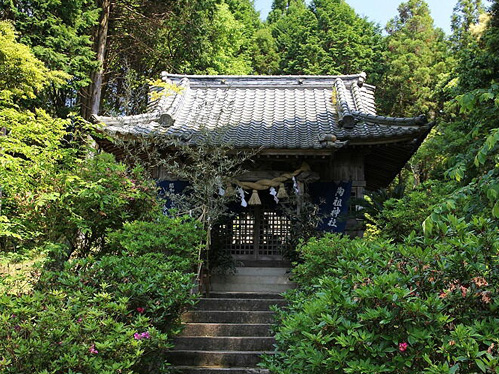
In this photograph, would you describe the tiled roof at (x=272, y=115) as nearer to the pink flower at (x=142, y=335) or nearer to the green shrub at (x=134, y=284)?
the green shrub at (x=134, y=284)

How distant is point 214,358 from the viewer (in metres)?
5.29

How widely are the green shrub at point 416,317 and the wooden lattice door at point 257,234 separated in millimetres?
6716

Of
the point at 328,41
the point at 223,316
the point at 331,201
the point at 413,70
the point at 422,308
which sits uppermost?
the point at 328,41

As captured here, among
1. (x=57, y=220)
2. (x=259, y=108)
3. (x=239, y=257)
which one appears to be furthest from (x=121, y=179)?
(x=259, y=108)

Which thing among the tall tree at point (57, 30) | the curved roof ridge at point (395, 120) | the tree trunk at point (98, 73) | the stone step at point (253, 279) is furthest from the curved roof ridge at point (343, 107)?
the tree trunk at point (98, 73)

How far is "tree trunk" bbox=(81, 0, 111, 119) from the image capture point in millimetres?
13625

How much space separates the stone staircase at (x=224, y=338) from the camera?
207 inches

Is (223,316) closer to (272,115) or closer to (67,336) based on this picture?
(67,336)

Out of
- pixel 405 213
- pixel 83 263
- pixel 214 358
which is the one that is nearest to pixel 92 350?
pixel 83 263

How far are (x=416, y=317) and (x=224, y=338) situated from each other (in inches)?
146

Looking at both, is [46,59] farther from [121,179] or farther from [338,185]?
[338,185]

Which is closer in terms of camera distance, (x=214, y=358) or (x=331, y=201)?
(x=214, y=358)

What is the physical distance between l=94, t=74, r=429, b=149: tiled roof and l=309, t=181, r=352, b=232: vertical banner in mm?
1025

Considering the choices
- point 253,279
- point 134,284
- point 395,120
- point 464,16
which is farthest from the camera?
point 464,16
